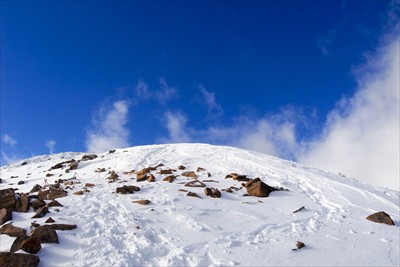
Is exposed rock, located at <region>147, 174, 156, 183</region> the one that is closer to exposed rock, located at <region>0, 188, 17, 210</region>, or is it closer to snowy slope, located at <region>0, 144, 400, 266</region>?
snowy slope, located at <region>0, 144, 400, 266</region>

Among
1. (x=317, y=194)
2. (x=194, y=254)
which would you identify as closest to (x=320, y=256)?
(x=194, y=254)

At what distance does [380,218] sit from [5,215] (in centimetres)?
1194

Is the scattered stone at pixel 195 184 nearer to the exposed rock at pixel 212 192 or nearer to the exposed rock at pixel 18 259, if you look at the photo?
the exposed rock at pixel 212 192

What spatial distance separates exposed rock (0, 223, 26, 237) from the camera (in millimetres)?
8774

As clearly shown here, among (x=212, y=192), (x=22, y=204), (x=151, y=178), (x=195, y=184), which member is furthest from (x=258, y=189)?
(x=22, y=204)

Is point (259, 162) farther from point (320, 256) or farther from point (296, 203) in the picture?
point (320, 256)

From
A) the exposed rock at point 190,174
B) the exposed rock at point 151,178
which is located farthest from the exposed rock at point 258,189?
the exposed rock at point 151,178

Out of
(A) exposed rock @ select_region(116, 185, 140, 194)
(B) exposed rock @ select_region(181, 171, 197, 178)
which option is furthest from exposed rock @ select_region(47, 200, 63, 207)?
(B) exposed rock @ select_region(181, 171, 197, 178)

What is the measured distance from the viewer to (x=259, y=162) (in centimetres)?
2003

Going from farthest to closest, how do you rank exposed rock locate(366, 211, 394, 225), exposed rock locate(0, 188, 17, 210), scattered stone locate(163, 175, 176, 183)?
1. scattered stone locate(163, 175, 176, 183)
2. exposed rock locate(366, 211, 394, 225)
3. exposed rock locate(0, 188, 17, 210)

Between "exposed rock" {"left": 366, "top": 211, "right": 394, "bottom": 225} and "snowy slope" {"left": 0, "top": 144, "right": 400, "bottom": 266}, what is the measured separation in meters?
0.23

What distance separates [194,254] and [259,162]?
39.7ft

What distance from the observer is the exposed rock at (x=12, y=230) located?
28.8 feet

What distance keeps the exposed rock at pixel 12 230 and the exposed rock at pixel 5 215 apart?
687mm
